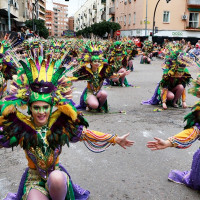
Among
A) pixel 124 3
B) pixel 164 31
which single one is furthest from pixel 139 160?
pixel 124 3

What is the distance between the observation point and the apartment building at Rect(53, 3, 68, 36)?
177000 millimetres

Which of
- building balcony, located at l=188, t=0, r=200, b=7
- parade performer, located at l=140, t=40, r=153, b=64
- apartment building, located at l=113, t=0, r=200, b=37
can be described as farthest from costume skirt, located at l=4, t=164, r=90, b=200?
building balcony, located at l=188, t=0, r=200, b=7

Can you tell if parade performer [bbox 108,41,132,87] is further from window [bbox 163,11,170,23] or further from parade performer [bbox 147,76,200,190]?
window [bbox 163,11,170,23]

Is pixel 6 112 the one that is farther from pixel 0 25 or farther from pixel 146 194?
pixel 0 25

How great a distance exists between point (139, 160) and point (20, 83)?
87.4 inches

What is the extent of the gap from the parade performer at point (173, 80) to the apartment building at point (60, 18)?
17478 cm

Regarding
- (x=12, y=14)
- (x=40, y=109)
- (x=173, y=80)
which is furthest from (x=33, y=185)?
(x=12, y=14)

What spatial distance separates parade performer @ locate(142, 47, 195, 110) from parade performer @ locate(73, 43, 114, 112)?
1332 mm

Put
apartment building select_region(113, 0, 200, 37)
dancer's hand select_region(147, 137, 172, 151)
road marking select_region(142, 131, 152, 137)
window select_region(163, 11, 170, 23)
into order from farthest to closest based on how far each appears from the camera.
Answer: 1. window select_region(163, 11, 170, 23)
2. apartment building select_region(113, 0, 200, 37)
3. road marking select_region(142, 131, 152, 137)
4. dancer's hand select_region(147, 137, 172, 151)

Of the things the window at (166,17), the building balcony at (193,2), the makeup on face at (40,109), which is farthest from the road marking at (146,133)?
the building balcony at (193,2)

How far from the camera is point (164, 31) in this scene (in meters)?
33.2

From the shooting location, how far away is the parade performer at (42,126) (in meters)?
2.39

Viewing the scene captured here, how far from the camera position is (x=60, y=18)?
183m

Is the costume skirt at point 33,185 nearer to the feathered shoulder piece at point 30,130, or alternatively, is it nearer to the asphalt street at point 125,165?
the feathered shoulder piece at point 30,130
